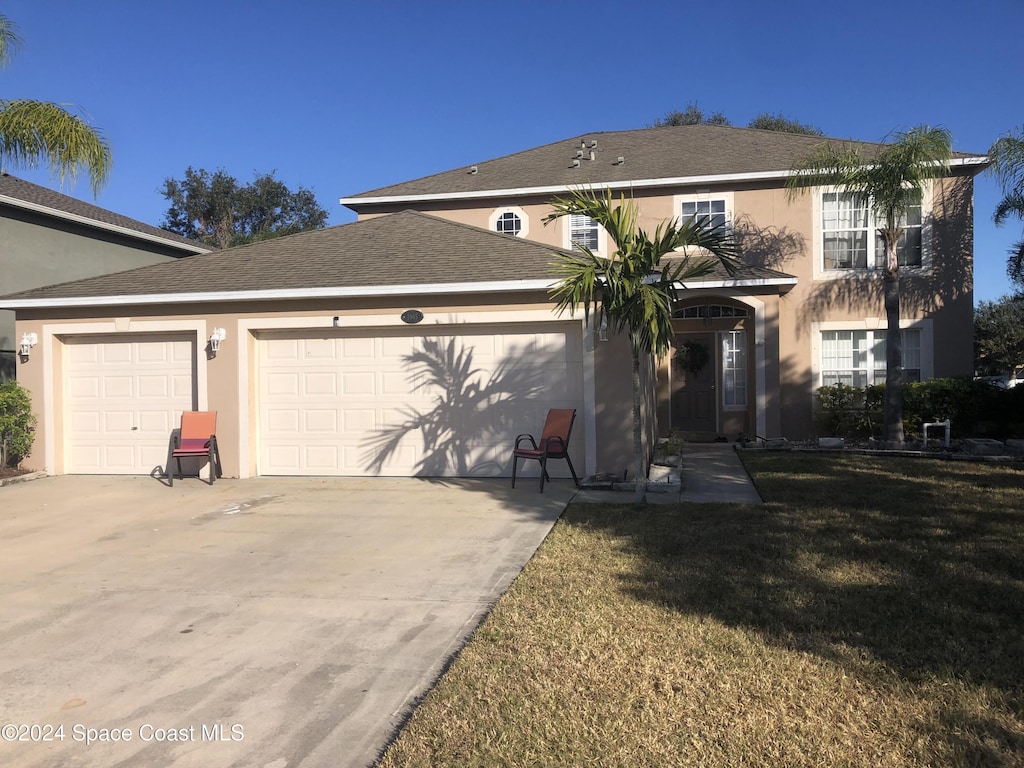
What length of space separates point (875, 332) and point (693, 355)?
354cm

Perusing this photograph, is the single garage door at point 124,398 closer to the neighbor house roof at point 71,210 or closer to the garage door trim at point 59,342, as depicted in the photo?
the garage door trim at point 59,342

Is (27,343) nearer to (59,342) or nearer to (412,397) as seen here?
(59,342)

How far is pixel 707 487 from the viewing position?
9.25m

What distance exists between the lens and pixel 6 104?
1034 cm

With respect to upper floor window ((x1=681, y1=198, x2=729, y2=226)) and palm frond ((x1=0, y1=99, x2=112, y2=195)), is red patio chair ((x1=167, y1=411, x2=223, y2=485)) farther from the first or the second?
upper floor window ((x1=681, y1=198, x2=729, y2=226))

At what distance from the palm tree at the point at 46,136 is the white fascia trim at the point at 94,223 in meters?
3.99

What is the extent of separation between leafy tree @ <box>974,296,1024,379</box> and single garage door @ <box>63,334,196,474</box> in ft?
108

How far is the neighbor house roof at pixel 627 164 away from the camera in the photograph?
14.7 m

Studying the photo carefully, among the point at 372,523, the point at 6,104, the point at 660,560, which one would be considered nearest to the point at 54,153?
the point at 6,104

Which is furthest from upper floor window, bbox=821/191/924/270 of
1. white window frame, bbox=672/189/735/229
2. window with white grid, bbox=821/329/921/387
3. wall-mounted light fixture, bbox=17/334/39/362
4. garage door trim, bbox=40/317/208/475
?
wall-mounted light fixture, bbox=17/334/39/362

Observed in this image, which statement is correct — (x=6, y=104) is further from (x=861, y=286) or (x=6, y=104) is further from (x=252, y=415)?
(x=861, y=286)

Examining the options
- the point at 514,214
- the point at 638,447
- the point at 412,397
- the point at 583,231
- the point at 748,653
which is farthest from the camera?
→ the point at 514,214

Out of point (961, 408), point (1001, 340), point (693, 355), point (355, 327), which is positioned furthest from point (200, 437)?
point (1001, 340)

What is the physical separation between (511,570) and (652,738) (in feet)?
8.60
